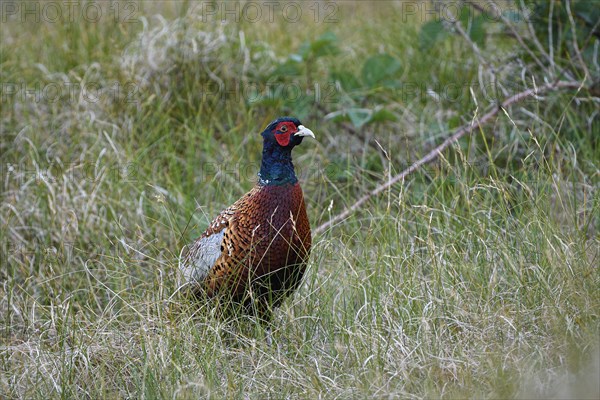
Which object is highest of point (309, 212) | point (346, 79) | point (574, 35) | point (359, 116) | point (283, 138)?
point (574, 35)

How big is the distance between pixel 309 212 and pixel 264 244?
50.5 inches

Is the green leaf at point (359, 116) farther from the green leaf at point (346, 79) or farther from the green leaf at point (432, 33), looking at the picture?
the green leaf at point (432, 33)

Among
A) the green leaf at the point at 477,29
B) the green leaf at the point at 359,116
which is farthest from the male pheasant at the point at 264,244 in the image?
the green leaf at the point at 477,29

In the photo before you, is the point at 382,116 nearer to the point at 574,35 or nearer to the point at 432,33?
the point at 432,33

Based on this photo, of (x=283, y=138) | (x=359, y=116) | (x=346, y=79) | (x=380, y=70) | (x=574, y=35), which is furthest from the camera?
(x=346, y=79)

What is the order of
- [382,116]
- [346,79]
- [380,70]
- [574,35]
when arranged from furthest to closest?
[346,79] < [380,70] < [382,116] < [574,35]

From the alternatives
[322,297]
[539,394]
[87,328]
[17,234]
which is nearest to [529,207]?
[322,297]

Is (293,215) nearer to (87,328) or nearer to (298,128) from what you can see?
(298,128)

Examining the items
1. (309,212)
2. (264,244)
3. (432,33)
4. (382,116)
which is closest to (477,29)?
(432,33)

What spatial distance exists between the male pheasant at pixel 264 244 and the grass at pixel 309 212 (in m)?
0.12

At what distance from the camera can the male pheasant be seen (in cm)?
345

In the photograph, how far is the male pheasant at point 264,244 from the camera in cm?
345

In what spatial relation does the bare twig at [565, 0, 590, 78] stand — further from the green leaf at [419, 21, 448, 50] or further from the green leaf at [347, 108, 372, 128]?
the green leaf at [347, 108, 372, 128]

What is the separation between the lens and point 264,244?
11.3ft
